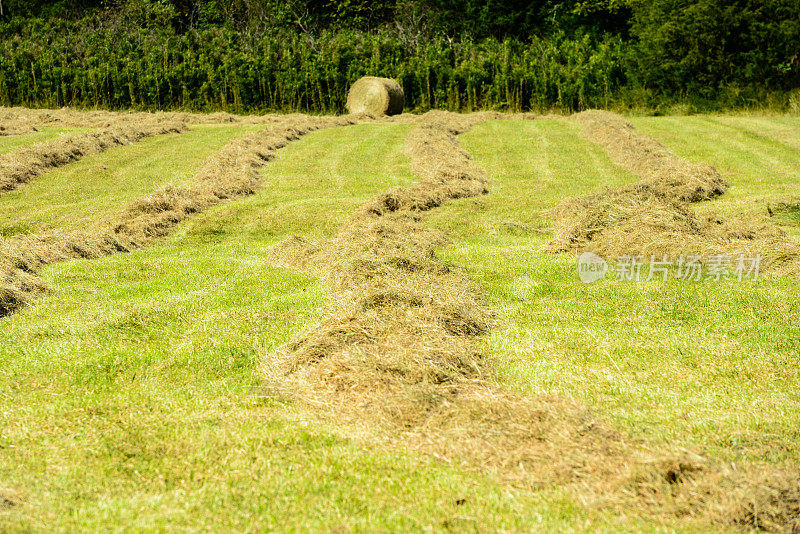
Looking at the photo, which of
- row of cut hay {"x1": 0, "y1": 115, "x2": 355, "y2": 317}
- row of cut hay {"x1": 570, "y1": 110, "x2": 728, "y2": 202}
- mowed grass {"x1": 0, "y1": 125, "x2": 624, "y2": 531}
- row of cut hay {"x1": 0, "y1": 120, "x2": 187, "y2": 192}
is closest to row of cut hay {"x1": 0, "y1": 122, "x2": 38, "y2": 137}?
row of cut hay {"x1": 0, "y1": 120, "x2": 187, "y2": 192}

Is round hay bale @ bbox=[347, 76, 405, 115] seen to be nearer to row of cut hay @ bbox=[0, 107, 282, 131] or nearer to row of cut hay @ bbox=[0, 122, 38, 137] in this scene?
row of cut hay @ bbox=[0, 107, 282, 131]

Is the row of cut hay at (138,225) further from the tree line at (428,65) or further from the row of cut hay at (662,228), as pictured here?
the tree line at (428,65)

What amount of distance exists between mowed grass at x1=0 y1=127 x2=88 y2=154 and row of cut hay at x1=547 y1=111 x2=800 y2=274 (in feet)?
52.5

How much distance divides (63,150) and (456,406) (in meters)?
16.8

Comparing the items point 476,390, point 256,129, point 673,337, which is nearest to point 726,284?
point 673,337

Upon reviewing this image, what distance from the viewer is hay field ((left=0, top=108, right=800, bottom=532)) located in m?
3.31

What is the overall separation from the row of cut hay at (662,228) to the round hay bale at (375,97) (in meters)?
16.5

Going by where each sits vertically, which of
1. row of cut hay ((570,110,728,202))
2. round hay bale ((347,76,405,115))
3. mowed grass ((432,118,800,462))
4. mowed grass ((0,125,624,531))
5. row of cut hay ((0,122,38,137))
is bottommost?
mowed grass ((432,118,800,462))

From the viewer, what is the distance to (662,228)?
8.47 m

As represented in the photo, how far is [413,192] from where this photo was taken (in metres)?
12.2

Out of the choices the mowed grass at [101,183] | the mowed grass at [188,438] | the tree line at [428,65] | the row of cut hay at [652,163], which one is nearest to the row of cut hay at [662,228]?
the row of cut hay at [652,163]

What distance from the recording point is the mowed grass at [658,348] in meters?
4.12

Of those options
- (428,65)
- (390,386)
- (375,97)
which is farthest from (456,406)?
(428,65)

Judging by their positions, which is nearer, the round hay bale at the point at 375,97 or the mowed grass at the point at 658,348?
the mowed grass at the point at 658,348
